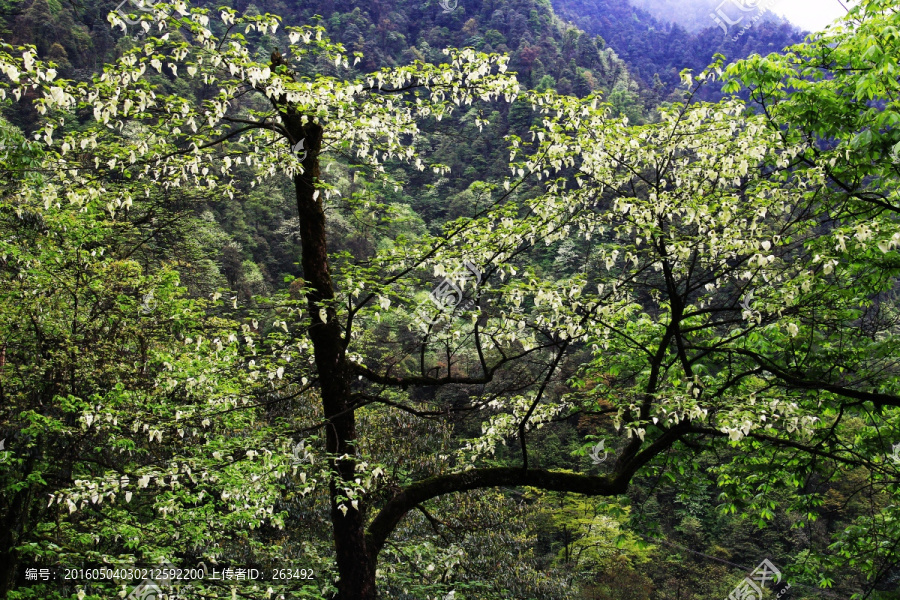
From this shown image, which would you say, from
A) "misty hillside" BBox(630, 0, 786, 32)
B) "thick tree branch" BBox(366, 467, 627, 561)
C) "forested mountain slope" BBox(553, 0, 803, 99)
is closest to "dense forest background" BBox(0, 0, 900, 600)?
"thick tree branch" BBox(366, 467, 627, 561)

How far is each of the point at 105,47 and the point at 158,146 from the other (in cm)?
4283

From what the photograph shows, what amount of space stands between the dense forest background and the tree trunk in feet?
1.59

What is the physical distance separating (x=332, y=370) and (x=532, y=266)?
7.65ft

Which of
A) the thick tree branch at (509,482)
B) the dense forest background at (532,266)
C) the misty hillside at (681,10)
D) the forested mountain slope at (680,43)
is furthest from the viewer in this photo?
the misty hillside at (681,10)

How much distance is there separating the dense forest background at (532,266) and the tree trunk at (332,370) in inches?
19.1

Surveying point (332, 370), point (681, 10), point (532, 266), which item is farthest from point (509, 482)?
point (681, 10)

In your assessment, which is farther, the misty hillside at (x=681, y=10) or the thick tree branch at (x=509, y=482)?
the misty hillside at (x=681, y=10)

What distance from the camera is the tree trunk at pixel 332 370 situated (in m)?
4.94

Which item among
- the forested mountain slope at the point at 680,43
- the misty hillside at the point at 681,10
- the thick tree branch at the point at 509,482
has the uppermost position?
the misty hillside at the point at 681,10

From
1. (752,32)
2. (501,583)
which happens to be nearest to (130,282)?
(501,583)

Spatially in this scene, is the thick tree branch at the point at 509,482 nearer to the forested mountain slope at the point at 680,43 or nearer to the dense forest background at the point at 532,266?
the dense forest background at the point at 532,266

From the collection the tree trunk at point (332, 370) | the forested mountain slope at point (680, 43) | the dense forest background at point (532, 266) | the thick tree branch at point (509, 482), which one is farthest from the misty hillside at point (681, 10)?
the thick tree branch at point (509, 482)

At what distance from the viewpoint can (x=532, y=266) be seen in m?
5.90

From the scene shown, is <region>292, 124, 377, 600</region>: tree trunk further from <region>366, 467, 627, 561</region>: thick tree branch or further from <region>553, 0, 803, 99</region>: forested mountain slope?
<region>553, 0, 803, 99</region>: forested mountain slope
